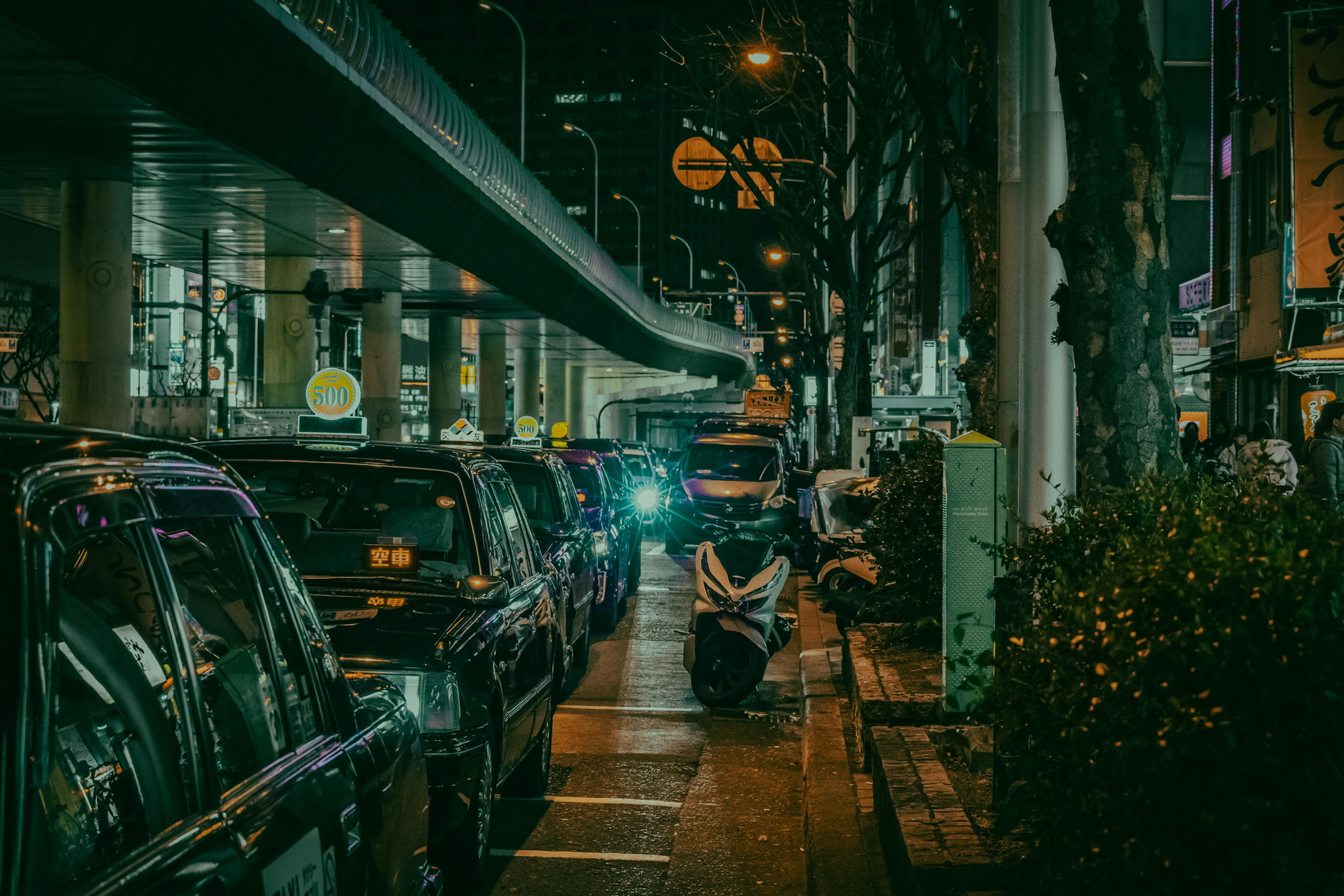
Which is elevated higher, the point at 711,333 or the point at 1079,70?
the point at 711,333

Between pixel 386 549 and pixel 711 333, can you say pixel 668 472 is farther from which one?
pixel 711 333

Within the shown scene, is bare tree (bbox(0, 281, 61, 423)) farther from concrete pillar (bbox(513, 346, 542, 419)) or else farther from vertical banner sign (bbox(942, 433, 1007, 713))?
vertical banner sign (bbox(942, 433, 1007, 713))

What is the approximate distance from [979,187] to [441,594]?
19.4 ft

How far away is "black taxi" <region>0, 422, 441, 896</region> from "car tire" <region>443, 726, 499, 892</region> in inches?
91.5

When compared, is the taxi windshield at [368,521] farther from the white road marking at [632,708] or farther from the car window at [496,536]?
the white road marking at [632,708]

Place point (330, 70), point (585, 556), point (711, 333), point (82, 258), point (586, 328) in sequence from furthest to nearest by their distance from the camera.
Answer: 1. point (711, 333)
2. point (586, 328)
3. point (82, 258)
4. point (330, 70)
5. point (585, 556)

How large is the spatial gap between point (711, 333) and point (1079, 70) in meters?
68.6

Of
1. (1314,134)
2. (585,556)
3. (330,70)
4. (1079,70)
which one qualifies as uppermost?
(330,70)

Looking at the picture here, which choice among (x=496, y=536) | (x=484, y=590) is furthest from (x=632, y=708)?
(x=484, y=590)

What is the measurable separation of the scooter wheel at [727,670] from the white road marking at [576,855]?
3748 mm

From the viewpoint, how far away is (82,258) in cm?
2059

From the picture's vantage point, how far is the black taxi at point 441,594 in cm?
568

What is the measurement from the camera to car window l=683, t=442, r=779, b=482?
2603 centimetres

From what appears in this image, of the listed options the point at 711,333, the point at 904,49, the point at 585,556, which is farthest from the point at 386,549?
the point at 711,333
